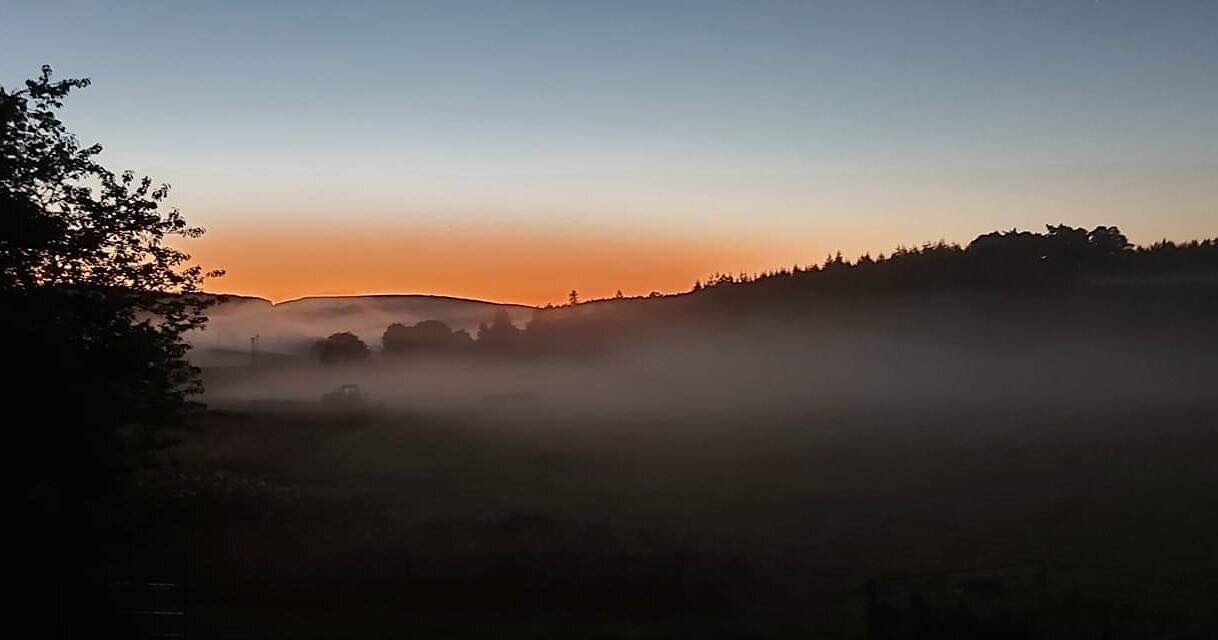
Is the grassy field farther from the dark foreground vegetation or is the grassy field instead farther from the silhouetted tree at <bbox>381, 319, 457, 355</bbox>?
the silhouetted tree at <bbox>381, 319, 457, 355</bbox>

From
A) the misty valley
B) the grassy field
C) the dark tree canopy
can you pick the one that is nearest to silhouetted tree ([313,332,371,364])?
the misty valley

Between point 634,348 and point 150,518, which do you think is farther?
point 634,348

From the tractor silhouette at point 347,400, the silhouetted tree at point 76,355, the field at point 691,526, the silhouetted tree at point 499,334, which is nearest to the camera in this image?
the silhouetted tree at point 76,355

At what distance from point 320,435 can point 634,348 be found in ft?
241

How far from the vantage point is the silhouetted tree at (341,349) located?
162 meters

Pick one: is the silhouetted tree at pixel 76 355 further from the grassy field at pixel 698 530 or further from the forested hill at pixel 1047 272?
the forested hill at pixel 1047 272

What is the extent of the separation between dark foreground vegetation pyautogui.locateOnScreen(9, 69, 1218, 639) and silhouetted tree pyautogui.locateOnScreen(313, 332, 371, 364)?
58.3m

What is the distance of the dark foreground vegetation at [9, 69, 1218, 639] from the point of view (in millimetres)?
17688

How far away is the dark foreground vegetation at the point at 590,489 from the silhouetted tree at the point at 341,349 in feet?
191

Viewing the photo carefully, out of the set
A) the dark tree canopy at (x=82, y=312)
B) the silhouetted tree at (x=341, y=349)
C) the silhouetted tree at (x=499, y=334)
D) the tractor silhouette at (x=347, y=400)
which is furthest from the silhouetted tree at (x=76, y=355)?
the silhouetted tree at (x=341, y=349)

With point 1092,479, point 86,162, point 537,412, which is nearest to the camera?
point 86,162

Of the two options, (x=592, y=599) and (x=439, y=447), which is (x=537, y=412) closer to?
(x=439, y=447)

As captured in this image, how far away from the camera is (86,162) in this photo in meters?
19.3

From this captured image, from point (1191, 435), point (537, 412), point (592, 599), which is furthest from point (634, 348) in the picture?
point (592, 599)
